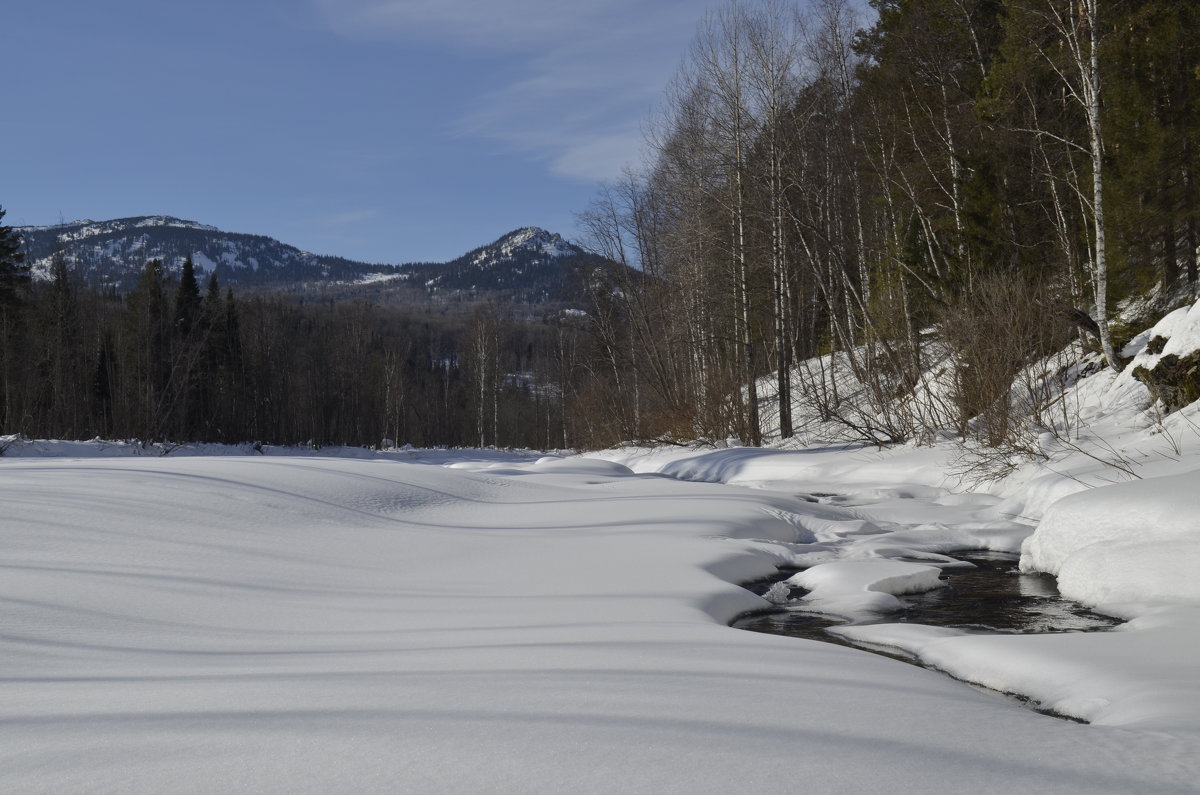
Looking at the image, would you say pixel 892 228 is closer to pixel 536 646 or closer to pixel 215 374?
pixel 536 646

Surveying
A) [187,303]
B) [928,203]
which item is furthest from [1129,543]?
[187,303]

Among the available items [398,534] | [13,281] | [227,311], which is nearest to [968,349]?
[398,534]

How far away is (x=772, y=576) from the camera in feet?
19.2

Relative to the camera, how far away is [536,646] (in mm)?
3232

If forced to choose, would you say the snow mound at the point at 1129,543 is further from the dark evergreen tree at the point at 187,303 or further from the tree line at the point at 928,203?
the dark evergreen tree at the point at 187,303

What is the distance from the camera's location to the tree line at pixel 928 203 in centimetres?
1191

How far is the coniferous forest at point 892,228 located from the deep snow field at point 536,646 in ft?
17.0

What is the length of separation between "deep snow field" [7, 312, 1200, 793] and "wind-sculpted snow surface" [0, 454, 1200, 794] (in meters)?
0.01

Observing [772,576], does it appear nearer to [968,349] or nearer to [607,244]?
[968,349]

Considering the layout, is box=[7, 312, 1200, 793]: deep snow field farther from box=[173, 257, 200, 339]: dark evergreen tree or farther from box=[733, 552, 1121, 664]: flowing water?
box=[173, 257, 200, 339]: dark evergreen tree

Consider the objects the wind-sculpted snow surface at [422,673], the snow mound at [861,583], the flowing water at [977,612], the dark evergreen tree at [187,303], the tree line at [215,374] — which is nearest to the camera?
the wind-sculpted snow surface at [422,673]

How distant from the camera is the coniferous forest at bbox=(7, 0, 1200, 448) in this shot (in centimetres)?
1245

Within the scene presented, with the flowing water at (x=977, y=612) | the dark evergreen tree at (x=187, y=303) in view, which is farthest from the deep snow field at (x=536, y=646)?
the dark evergreen tree at (x=187, y=303)

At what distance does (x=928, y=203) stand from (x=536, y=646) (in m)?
17.5
